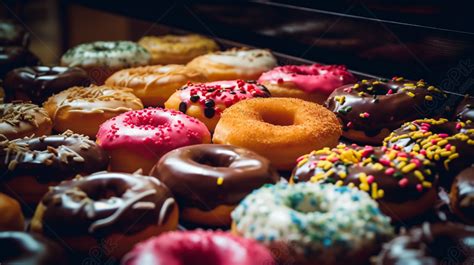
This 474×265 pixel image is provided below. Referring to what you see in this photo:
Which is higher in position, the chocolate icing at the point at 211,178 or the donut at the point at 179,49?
the chocolate icing at the point at 211,178

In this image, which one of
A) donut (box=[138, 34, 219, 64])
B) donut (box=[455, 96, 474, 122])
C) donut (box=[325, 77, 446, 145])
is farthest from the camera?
donut (box=[138, 34, 219, 64])

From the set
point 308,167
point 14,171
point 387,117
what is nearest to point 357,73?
point 387,117

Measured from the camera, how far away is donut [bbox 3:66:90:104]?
3240 mm

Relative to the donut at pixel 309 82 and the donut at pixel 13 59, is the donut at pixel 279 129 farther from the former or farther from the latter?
the donut at pixel 13 59

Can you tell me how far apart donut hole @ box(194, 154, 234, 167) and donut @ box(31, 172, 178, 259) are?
0.33 meters

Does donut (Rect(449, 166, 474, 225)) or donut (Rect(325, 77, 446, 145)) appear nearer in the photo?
donut (Rect(449, 166, 474, 225))

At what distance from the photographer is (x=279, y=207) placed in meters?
1.73

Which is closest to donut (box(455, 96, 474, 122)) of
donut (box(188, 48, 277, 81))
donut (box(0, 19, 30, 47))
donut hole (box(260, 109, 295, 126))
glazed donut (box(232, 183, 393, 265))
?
donut hole (box(260, 109, 295, 126))

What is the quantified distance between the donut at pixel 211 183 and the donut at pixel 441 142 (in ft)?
2.07

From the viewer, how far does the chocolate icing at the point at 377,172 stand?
1975 mm

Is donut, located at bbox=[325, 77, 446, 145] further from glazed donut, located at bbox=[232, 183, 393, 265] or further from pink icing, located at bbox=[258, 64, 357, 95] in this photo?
glazed donut, located at bbox=[232, 183, 393, 265]

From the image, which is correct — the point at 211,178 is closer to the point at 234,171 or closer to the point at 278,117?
the point at 234,171

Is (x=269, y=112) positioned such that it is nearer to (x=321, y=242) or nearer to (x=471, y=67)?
(x=471, y=67)

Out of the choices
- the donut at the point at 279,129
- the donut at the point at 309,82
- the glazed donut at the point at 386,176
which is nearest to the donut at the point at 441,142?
the glazed donut at the point at 386,176
